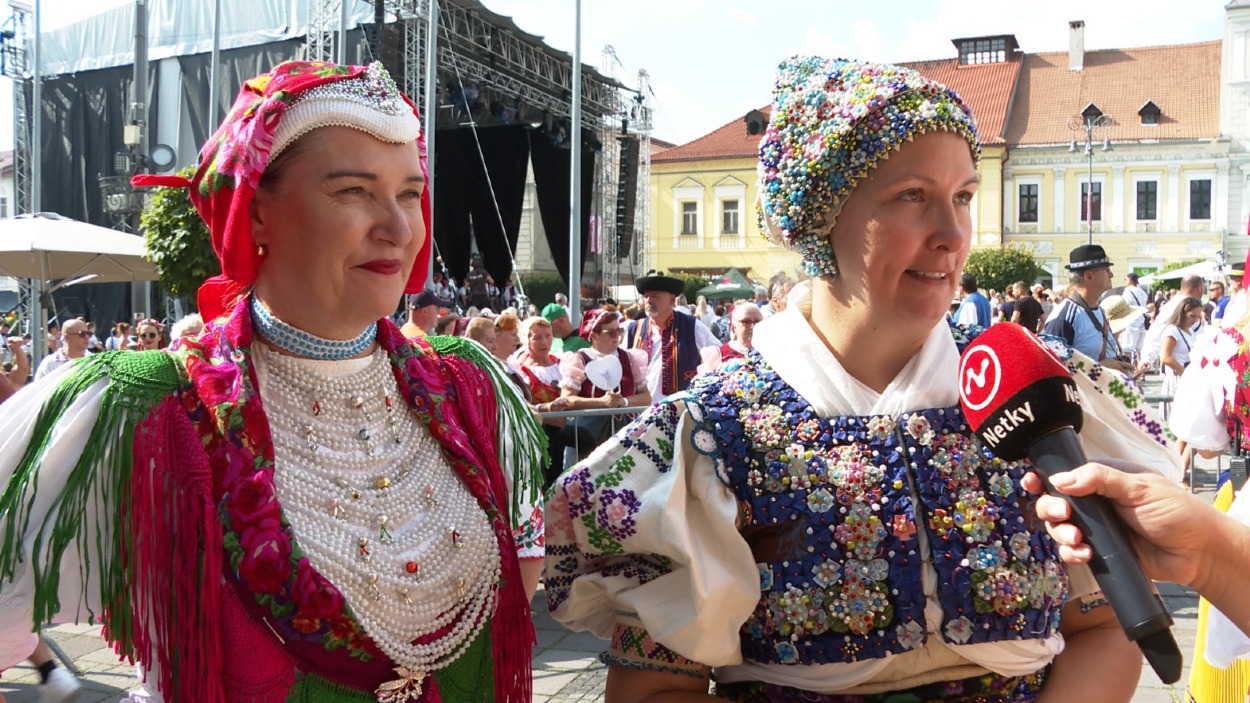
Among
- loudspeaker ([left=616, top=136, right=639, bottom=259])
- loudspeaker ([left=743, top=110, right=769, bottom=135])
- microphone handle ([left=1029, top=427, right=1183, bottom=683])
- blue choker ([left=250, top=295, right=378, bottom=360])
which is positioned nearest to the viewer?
microphone handle ([left=1029, top=427, right=1183, bottom=683])

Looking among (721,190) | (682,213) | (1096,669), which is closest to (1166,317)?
(1096,669)

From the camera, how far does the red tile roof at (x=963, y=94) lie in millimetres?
42812

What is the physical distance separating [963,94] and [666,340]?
3900 centimetres

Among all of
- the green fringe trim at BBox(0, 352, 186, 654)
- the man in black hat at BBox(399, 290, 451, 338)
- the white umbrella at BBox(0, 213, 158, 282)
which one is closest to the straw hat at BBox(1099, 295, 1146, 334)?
the man in black hat at BBox(399, 290, 451, 338)

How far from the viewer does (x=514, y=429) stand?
217 centimetres

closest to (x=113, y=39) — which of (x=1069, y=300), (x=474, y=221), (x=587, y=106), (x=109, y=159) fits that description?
(x=109, y=159)

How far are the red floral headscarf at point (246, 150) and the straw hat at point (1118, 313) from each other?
38.1ft

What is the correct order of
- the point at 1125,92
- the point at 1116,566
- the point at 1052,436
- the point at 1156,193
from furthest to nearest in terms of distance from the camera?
the point at 1125,92, the point at 1156,193, the point at 1052,436, the point at 1116,566

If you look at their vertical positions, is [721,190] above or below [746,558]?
above

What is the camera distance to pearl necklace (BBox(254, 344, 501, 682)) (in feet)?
5.86

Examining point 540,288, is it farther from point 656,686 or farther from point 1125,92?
point 656,686

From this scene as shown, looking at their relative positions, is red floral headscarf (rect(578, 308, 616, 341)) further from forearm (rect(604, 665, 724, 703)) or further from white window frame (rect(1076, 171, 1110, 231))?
white window frame (rect(1076, 171, 1110, 231))

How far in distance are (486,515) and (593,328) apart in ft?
18.5

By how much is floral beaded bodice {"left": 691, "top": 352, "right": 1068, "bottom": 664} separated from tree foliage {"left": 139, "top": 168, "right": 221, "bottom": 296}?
365 inches
